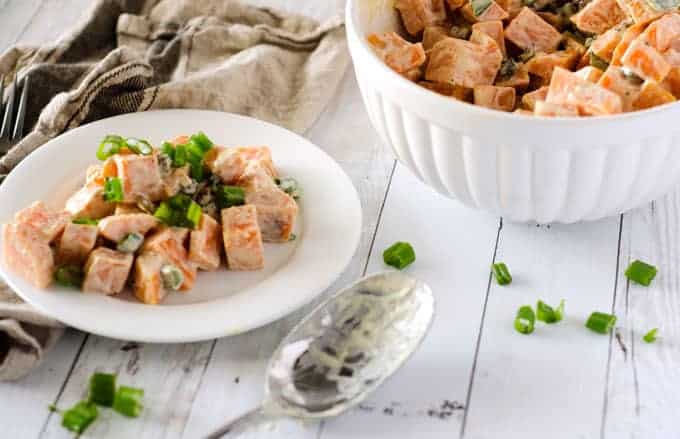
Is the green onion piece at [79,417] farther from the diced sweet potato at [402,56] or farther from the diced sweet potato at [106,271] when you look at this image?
the diced sweet potato at [402,56]

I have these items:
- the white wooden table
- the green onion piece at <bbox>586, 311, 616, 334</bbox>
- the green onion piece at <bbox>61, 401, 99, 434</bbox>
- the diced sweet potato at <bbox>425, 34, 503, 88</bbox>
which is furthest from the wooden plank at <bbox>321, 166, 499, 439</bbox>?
the green onion piece at <bbox>61, 401, 99, 434</bbox>

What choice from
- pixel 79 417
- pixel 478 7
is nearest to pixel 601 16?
pixel 478 7

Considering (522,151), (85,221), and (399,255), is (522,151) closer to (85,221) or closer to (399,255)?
(399,255)

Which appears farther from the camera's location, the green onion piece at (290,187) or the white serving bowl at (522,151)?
the green onion piece at (290,187)

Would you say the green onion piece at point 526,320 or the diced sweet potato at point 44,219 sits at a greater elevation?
the diced sweet potato at point 44,219

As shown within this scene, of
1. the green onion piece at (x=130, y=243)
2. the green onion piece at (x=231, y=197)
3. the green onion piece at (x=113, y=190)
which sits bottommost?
the green onion piece at (x=231, y=197)

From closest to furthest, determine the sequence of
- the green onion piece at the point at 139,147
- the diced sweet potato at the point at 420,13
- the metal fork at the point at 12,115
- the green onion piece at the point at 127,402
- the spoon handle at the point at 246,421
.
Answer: the spoon handle at the point at 246,421
the green onion piece at the point at 127,402
the green onion piece at the point at 139,147
the diced sweet potato at the point at 420,13
the metal fork at the point at 12,115

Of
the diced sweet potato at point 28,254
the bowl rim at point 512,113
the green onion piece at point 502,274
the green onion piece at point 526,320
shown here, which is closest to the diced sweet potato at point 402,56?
the bowl rim at point 512,113
